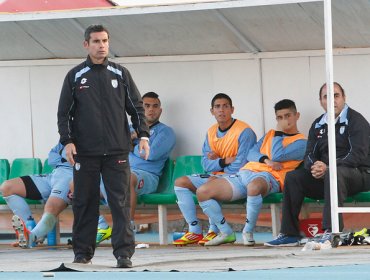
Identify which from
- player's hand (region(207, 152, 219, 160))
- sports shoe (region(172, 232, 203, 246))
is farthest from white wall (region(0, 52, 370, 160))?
Answer: sports shoe (region(172, 232, 203, 246))

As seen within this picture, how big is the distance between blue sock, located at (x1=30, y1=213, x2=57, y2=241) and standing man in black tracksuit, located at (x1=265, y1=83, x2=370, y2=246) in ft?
7.89

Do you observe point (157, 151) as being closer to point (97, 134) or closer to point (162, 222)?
point (162, 222)

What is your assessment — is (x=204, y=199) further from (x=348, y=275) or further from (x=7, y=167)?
(x=348, y=275)

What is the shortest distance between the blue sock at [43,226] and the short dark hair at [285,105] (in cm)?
259

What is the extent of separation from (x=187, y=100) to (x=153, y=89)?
0.44 meters

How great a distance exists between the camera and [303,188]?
1205 cm

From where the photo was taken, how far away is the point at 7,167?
47.5 feet

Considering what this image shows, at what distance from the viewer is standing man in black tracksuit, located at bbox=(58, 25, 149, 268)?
32.8ft

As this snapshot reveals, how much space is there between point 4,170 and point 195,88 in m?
2.43

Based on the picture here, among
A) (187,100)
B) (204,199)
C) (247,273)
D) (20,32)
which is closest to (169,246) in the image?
(204,199)

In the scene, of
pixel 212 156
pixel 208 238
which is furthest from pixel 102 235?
pixel 212 156

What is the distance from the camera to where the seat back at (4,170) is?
14438 mm

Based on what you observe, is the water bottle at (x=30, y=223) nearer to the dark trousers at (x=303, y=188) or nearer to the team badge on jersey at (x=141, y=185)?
the team badge on jersey at (x=141, y=185)

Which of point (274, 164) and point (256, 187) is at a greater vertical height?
point (274, 164)
